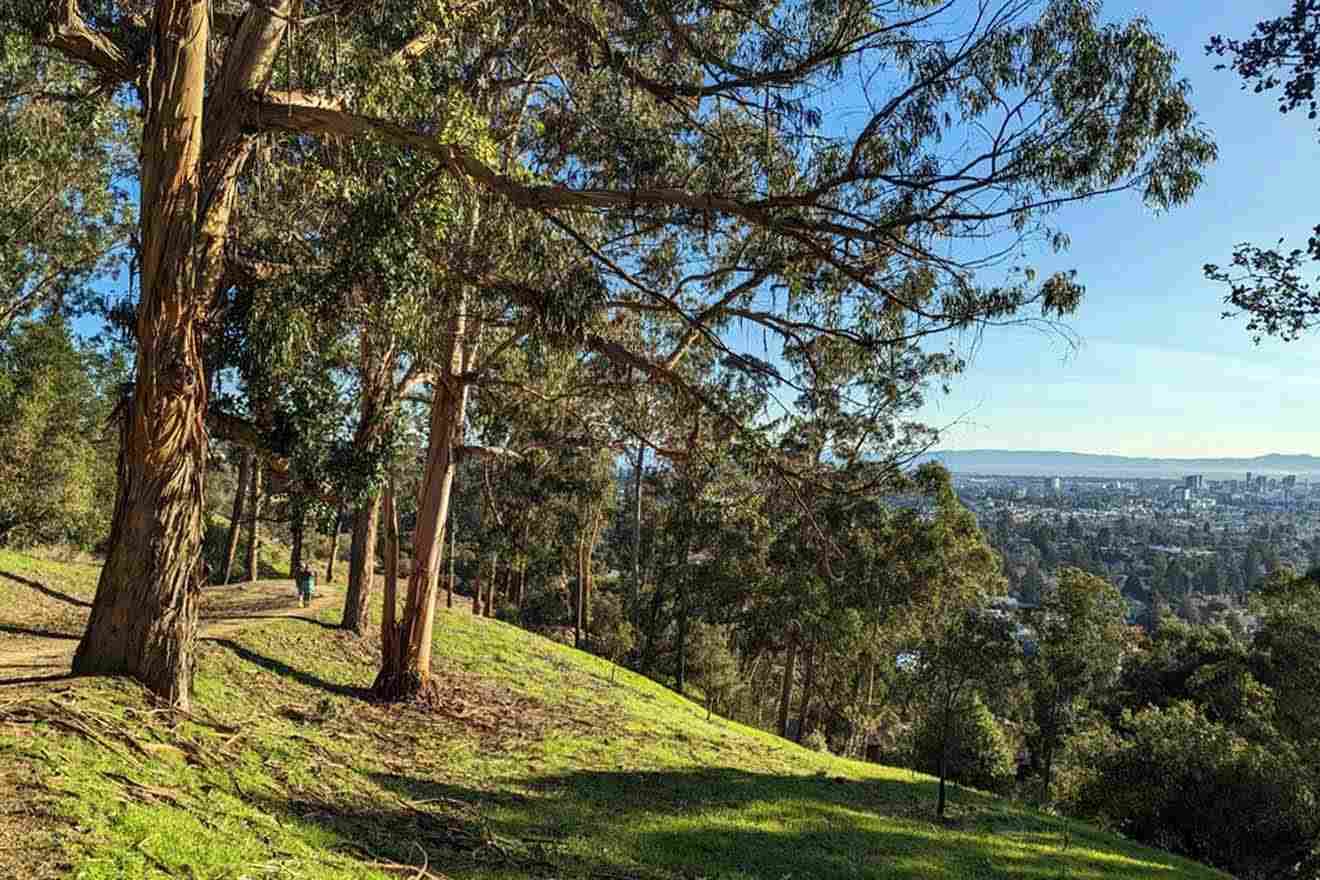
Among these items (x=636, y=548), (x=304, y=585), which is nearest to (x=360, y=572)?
(x=304, y=585)

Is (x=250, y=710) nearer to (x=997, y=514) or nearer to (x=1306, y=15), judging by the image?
(x=1306, y=15)

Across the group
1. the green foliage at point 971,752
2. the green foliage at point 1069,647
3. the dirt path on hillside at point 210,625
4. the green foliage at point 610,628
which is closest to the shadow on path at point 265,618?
the dirt path on hillside at point 210,625

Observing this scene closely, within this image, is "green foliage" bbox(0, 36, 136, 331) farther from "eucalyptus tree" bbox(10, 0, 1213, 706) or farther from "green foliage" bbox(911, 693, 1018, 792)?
"green foliage" bbox(911, 693, 1018, 792)

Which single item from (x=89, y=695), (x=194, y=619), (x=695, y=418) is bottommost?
(x=89, y=695)

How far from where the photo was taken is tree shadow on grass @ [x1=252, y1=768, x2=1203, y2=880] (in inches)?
220

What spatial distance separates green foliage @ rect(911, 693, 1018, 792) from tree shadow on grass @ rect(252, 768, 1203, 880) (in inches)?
270

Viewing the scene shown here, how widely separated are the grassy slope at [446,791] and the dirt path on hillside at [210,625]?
69 centimetres

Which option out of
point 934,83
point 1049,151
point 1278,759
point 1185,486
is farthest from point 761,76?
point 1185,486

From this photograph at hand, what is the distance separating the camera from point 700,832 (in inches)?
293

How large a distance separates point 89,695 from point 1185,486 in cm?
20059

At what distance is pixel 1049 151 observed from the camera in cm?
600

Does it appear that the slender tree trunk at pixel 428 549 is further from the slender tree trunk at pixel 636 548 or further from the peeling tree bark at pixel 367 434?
the slender tree trunk at pixel 636 548

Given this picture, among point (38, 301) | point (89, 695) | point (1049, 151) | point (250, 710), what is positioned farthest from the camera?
point (38, 301)

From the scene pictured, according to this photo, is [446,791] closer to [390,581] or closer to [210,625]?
[390,581]
